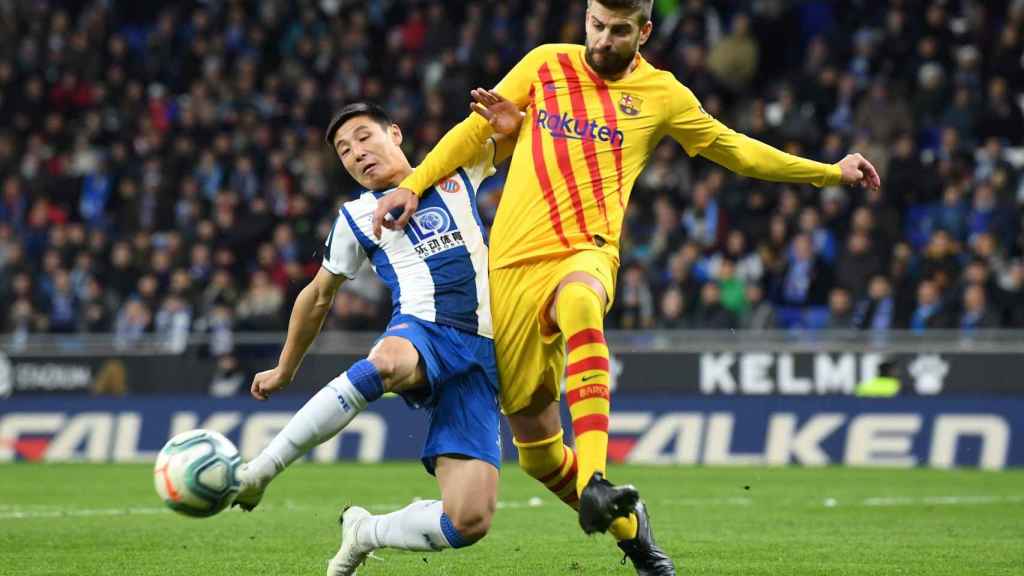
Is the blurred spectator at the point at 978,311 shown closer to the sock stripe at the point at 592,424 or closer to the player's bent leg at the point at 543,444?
the player's bent leg at the point at 543,444

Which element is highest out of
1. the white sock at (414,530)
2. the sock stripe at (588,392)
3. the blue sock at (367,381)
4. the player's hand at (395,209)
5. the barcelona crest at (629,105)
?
the barcelona crest at (629,105)

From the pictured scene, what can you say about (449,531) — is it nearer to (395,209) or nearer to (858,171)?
(395,209)

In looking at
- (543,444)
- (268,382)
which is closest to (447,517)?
(543,444)

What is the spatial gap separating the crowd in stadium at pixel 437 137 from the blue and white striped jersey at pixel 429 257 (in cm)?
1120

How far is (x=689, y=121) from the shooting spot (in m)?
7.32

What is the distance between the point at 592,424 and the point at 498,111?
4.87ft

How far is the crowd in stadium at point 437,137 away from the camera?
1880 cm

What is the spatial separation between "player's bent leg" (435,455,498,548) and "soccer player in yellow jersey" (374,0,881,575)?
0.41m

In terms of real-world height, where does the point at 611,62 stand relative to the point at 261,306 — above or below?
above

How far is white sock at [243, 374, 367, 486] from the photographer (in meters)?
6.29

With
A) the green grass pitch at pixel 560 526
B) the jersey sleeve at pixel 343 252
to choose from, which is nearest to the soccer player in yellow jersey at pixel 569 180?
the jersey sleeve at pixel 343 252

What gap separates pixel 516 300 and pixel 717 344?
1069 cm

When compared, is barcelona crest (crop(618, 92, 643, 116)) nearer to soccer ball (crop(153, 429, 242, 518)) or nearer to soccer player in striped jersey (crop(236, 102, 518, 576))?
soccer player in striped jersey (crop(236, 102, 518, 576))

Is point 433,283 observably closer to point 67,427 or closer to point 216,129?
point 67,427
